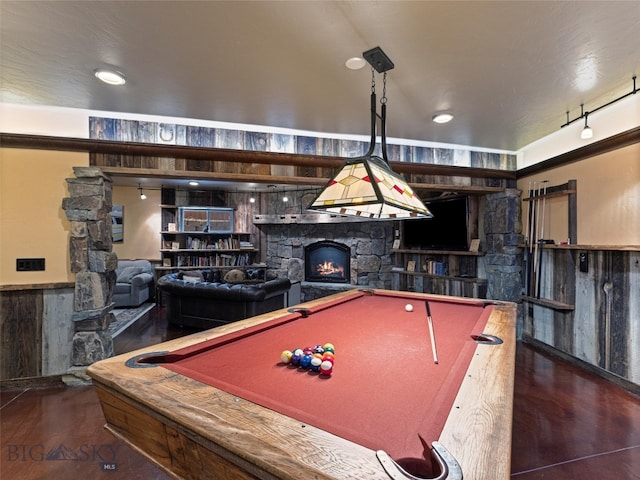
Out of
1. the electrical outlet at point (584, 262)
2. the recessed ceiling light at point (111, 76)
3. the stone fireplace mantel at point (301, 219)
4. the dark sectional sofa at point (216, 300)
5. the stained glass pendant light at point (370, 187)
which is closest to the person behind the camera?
the stained glass pendant light at point (370, 187)

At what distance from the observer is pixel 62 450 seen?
185 centimetres

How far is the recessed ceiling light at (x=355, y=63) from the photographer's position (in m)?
1.81

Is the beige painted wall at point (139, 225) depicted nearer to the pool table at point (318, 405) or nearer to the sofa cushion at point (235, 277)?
the sofa cushion at point (235, 277)

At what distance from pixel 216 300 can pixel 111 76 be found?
9.65 ft

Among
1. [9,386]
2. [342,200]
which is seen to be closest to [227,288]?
[9,386]

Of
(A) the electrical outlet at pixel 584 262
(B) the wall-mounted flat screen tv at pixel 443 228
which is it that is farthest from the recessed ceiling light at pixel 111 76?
(A) the electrical outlet at pixel 584 262

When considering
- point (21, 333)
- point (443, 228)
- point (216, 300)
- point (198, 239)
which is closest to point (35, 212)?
point (21, 333)

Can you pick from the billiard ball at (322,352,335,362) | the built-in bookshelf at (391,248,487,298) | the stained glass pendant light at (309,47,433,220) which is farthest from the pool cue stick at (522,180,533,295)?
the billiard ball at (322,352,335,362)

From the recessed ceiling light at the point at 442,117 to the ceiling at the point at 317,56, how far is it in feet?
0.22

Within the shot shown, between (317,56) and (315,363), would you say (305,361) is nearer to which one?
(315,363)

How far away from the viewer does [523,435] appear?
1988mm

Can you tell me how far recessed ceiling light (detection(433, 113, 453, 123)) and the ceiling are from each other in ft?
0.22

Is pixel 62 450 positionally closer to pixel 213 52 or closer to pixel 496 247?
pixel 213 52

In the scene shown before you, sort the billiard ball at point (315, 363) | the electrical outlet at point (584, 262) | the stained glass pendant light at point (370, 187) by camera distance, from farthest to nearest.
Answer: the electrical outlet at point (584, 262) < the stained glass pendant light at point (370, 187) < the billiard ball at point (315, 363)
